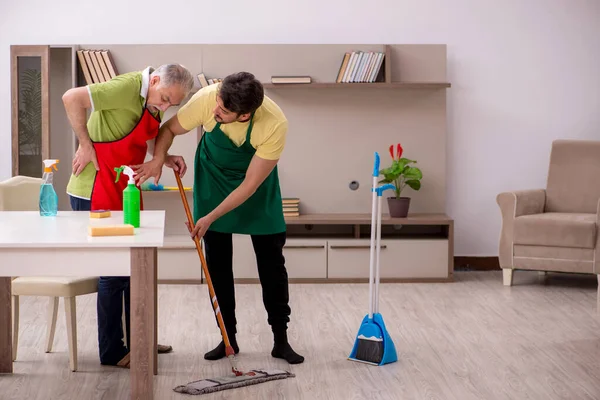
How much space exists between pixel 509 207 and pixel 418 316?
128 centimetres

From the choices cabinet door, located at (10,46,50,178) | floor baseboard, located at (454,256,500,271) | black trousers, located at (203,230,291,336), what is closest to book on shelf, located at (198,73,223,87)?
cabinet door, located at (10,46,50,178)

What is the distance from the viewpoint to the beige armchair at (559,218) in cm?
525

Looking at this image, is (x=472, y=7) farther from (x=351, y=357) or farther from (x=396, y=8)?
(x=351, y=357)

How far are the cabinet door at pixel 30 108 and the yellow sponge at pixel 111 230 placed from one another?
318cm

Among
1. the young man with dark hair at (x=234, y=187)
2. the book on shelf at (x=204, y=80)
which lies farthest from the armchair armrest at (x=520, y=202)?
the young man with dark hair at (x=234, y=187)

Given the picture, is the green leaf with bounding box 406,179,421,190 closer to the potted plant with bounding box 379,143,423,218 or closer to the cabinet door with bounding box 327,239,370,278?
the potted plant with bounding box 379,143,423,218

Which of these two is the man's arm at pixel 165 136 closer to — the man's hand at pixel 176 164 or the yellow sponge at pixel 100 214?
the man's hand at pixel 176 164

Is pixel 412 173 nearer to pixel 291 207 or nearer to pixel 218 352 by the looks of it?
pixel 291 207

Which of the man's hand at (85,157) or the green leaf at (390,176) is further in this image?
the green leaf at (390,176)

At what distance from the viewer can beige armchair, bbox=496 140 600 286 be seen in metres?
5.25

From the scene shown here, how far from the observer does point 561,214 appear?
5.54 meters

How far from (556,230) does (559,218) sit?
3.4 inches

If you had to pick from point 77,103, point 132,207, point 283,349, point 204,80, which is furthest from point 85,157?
point 204,80

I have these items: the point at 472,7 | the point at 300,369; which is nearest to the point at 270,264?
the point at 300,369
